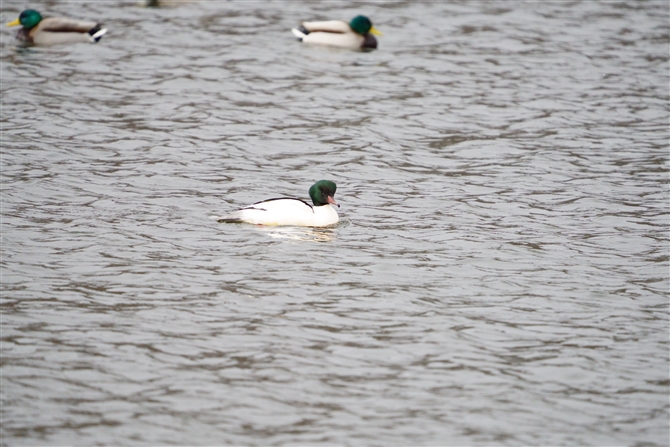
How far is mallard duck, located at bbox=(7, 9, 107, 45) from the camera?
841 inches

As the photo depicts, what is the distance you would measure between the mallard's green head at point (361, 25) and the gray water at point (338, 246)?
763mm

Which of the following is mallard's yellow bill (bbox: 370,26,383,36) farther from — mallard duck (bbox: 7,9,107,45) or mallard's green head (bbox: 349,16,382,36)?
mallard duck (bbox: 7,9,107,45)

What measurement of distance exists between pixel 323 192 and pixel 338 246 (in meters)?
0.91

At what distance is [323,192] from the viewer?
1212 cm

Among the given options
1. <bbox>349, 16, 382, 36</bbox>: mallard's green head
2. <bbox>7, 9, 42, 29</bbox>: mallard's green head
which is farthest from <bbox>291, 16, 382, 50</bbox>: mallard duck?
<bbox>7, 9, 42, 29</bbox>: mallard's green head

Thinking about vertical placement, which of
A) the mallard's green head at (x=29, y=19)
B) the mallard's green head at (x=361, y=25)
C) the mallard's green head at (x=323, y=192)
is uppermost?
the mallard's green head at (x=29, y=19)

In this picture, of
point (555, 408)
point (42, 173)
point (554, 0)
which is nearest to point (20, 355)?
point (555, 408)

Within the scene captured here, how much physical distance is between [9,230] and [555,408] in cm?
689

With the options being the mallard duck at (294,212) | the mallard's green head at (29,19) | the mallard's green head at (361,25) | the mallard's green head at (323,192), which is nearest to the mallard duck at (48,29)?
the mallard's green head at (29,19)

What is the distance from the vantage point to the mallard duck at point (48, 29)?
2136 centimetres

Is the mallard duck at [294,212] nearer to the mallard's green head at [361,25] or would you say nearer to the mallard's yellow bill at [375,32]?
the mallard's green head at [361,25]

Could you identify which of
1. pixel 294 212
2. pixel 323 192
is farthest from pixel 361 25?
pixel 294 212

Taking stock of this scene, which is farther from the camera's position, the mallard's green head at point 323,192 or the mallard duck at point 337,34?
the mallard duck at point 337,34

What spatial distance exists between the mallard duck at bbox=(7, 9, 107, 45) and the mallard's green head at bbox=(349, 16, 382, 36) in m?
5.60
